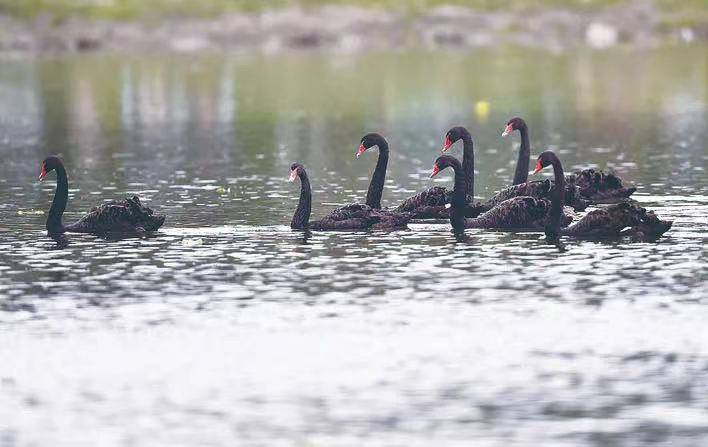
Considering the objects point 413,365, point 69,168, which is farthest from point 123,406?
point 69,168

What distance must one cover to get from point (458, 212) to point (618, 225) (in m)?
2.56

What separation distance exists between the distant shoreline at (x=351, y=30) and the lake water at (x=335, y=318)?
50.5 metres

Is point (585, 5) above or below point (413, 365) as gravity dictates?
above

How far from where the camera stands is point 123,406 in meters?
15.9

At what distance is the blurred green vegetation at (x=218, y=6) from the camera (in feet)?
299

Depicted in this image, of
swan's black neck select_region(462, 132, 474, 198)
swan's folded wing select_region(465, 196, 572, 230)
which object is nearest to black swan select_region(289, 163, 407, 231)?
swan's folded wing select_region(465, 196, 572, 230)

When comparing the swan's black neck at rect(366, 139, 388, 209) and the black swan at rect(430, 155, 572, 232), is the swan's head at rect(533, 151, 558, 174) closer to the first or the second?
the black swan at rect(430, 155, 572, 232)

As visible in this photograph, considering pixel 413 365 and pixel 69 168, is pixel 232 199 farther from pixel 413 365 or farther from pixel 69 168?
pixel 413 365

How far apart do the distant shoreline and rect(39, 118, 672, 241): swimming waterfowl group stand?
62882mm

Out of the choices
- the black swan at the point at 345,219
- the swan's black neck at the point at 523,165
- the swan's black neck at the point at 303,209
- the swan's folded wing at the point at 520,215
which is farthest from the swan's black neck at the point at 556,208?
the swan's black neck at the point at 523,165

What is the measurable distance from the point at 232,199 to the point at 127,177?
5479mm

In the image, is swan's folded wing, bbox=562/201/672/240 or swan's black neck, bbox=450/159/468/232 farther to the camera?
swan's black neck, bbox=450/159/468/232

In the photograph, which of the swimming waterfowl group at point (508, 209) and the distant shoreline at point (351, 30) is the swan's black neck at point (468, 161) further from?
the distant shoreline at point (351, 30)

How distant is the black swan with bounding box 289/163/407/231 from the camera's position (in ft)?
84.3
